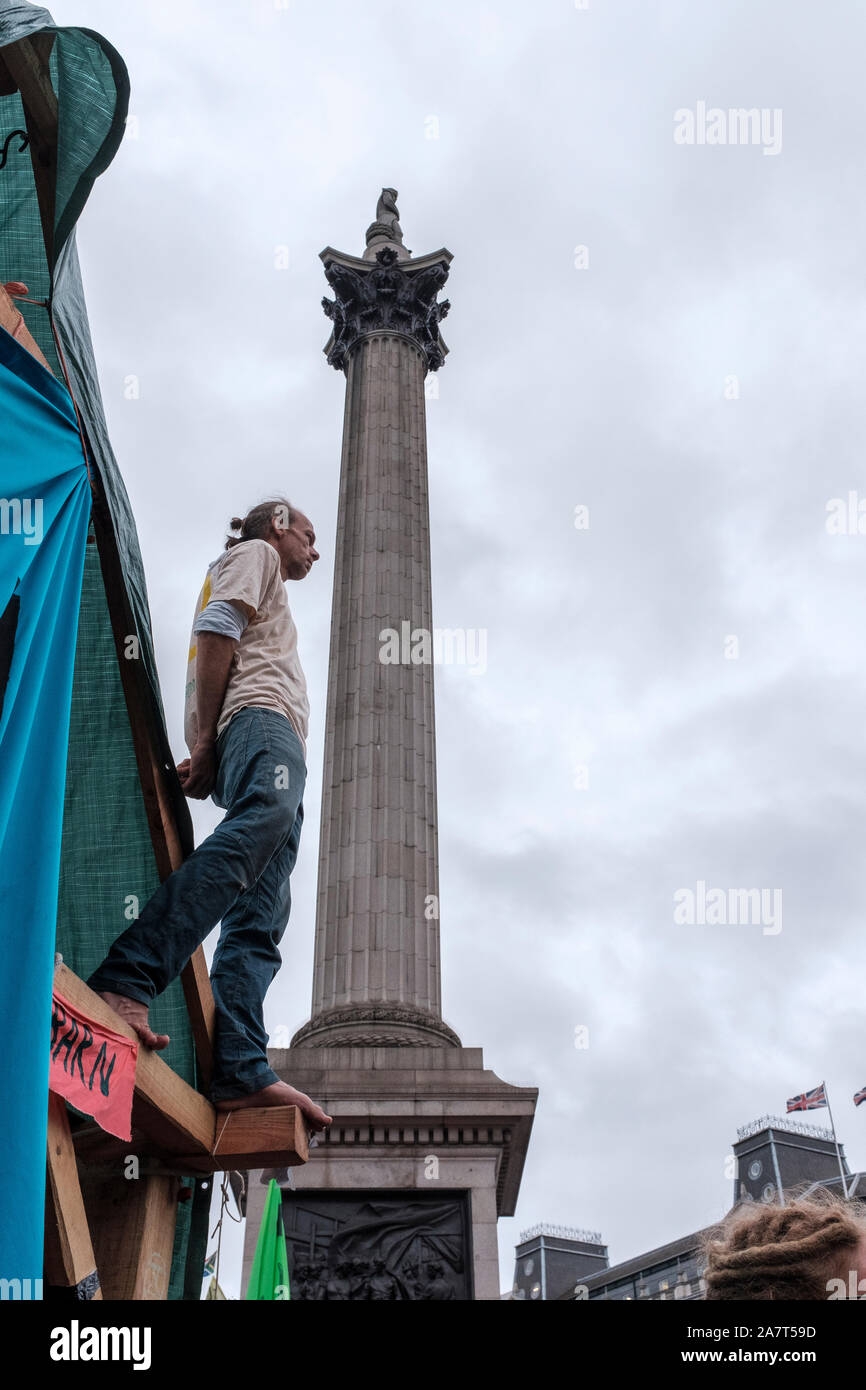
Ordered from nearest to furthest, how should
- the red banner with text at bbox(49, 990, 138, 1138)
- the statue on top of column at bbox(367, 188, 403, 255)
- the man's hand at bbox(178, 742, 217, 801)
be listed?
the red banner with text at bbox(49, 990, 138, 1138), the man's hand at bbox(178, 742, 217, 801), the statue on top of column at bbox(367, 188, 403, 255)

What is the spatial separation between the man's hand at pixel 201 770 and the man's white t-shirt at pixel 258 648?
0.06 metres

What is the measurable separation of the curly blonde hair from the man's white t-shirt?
90.3 inches

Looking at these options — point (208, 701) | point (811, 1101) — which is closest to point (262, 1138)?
point (208, 701)

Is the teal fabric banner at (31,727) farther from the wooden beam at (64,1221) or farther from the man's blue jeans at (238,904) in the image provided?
the man's blue jeans at (238,904)

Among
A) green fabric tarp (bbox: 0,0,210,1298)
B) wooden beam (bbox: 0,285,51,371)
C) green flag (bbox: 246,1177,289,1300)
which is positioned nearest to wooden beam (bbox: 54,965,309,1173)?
green fabric tarp (bbox: 0,0,210,1298)

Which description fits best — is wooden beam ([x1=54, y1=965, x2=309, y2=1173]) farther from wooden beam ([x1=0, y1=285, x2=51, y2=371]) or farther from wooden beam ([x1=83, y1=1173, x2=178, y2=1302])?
wooden beam ([x1=0, y1=285, x2=51, y2=371])

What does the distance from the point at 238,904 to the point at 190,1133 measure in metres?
0.89

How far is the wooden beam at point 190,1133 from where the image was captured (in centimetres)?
360

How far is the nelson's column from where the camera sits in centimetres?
1249

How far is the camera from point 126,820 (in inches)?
167

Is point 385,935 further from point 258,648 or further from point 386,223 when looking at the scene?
point 386,223

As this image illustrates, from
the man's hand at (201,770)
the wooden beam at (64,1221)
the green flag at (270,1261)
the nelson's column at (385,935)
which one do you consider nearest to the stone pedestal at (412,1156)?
the nelson's column at (385,935)
